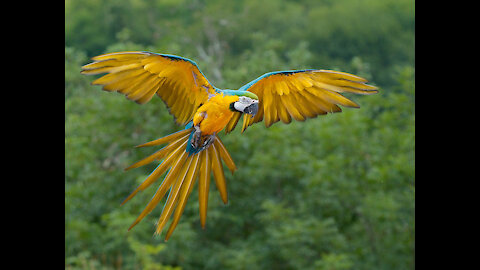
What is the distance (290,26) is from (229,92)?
17020 mm

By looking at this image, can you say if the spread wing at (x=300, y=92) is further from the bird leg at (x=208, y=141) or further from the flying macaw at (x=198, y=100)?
the bird leg at (x=208, y=141)

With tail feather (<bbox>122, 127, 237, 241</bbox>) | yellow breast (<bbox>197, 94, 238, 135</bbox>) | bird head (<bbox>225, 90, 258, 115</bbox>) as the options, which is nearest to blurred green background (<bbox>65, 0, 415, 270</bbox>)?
tail feather (<bbox>122, 127, 237, 241</bbox>)

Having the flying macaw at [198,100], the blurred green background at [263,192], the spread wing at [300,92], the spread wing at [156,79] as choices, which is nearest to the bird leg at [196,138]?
the flying macaw at [198,100]

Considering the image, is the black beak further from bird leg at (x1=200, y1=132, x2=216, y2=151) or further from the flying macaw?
bird leg at (x1=200, y1=132, x2=216, y2=151)

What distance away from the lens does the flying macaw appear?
1.89m

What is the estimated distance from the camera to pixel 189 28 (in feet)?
42.2

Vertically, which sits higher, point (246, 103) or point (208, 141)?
point (246, 103)

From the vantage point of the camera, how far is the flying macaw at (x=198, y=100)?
6.21ft

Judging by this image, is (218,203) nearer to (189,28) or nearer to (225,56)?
(225,56)

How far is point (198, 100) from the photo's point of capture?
2.06 metres

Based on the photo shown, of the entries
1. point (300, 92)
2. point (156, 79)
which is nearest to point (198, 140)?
point (156, 79)

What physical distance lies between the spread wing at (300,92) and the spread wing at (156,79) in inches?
7.2

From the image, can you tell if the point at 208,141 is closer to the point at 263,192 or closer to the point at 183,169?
the point at 183,169

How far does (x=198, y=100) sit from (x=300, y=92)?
40cm
